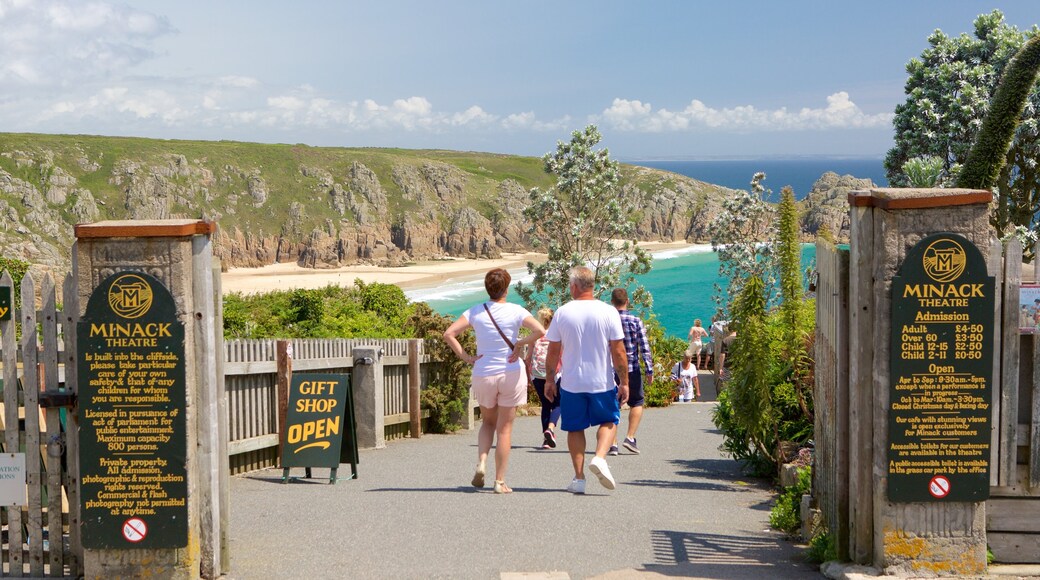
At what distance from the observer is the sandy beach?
105812 millimetres

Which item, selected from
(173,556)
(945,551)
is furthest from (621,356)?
(173,556)

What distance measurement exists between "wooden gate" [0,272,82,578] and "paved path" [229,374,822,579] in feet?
3.58

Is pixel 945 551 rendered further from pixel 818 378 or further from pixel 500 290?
pixel 500 290

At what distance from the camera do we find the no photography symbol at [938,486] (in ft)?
21.1

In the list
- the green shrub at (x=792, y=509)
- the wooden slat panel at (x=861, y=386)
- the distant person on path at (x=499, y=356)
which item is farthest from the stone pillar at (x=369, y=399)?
the wooden slat panel at (x=861, y=386)

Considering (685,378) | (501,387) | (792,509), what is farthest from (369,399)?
(685,378)

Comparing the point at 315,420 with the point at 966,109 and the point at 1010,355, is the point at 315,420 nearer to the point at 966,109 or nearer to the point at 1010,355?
the point at 1010,355

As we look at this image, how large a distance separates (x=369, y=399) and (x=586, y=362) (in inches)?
183

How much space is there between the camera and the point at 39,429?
22.0ft

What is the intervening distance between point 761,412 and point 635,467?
2116 millimetres

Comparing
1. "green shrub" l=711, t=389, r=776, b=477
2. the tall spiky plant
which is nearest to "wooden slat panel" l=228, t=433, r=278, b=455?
"green shrub" l=711, t=389, r=776, b=477

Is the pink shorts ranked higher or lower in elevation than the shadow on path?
higher

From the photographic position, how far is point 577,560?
7.22 metres

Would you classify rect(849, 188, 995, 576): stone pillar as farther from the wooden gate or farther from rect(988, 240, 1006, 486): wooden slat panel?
the wooden gate
